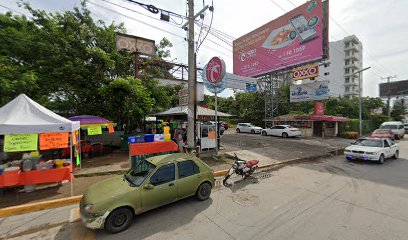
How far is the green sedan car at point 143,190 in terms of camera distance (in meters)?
3.87

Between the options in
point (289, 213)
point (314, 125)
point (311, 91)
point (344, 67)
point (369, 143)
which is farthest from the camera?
point (344, 67)

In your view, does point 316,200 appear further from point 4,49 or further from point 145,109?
point 4,49

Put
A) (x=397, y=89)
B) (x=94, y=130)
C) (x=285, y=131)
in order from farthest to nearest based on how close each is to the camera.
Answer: (x=397, y=89), (x=285, y=131), (x=94, y=130)

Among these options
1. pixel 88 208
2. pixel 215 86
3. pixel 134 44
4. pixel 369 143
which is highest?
pixel 134 44

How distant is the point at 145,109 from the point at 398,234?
11842mm

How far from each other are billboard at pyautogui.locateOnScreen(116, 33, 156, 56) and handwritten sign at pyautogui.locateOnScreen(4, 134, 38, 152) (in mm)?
10341

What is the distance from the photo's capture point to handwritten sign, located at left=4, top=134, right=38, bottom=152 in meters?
5.36

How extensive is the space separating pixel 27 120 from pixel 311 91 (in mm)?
26426

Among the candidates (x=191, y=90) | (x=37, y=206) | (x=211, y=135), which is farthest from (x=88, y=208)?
(x=211, y=135)

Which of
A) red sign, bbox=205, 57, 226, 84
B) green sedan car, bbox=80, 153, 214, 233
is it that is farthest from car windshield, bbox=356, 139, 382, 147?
green sedan car, bbox=80, 153, 214, 233

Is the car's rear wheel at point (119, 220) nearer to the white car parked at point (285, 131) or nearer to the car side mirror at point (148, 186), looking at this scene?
the car side mirror at point (148, 186)

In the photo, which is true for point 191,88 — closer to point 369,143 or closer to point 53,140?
point 53,140

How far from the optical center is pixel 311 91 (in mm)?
23375

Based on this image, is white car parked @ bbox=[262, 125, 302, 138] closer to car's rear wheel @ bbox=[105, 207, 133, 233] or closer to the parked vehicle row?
the parked vehicle row
